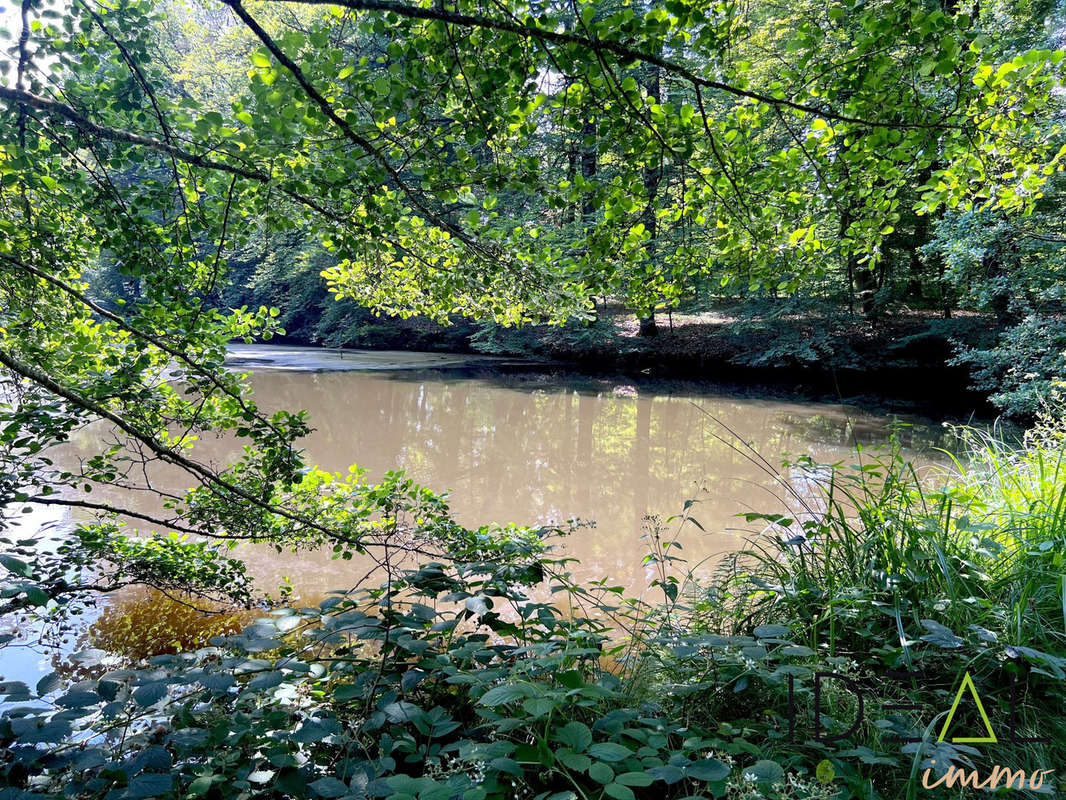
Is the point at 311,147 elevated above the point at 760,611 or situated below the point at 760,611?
above

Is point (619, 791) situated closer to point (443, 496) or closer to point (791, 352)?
point (443, 496)

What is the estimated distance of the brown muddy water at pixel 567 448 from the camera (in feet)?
13.6

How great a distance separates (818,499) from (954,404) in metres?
8.44

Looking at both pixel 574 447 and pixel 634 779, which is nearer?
pixel 634 779

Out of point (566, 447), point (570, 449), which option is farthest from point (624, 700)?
point (566, 447)

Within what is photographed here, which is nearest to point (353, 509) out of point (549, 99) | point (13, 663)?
point (13, 663)

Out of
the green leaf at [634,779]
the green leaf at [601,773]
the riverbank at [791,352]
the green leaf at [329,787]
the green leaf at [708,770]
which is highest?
the riverbank at [791,352]

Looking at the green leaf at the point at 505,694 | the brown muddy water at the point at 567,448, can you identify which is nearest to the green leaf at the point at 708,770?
the green leaf at the point at 505,694

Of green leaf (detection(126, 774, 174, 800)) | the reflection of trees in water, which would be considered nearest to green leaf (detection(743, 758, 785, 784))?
green leaf (detection(126, 774, 174, 800))

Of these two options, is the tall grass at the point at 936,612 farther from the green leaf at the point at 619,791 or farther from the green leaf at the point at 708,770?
the green leaf at the point at 619,791

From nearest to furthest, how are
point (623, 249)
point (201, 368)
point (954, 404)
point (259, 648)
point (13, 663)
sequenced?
1. point (259, 648)
2. point (201, 368)
3. point (623, 249)
4. point (13, 663)
5. point (954, 404)

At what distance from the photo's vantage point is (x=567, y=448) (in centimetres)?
785

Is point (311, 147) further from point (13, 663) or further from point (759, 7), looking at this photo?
point (759, 7)

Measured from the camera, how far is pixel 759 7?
1135cm
